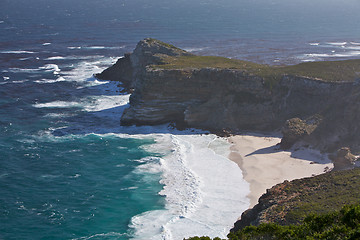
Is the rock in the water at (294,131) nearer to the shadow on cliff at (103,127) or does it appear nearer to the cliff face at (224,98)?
the cliff face at (224,98)

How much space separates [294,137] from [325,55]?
2683 inches

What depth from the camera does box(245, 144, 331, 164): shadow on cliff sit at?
47.8 meters

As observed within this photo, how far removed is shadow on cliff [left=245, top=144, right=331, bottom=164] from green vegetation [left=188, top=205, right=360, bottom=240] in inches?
972

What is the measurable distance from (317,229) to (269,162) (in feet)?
81.4

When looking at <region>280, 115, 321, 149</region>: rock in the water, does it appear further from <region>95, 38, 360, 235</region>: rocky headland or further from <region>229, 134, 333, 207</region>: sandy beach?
<region>229, 134, 333, 207</region>: sandy beach

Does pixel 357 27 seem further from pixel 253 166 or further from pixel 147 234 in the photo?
pixel 147 234

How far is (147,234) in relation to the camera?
34.5 m

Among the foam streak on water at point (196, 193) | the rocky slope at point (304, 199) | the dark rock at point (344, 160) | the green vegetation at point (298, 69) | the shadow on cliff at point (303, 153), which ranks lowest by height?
the foam streak on water at point (196, 193)

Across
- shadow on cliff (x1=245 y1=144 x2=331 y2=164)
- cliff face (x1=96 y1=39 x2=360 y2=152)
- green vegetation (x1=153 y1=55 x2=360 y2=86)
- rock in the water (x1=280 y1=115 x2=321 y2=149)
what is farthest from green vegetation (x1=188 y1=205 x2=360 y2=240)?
green vegetation (x1=153 y1=55 x2=360 y2=86)

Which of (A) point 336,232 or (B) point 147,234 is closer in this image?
(A) point 336,232

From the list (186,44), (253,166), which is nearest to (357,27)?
(186,44)

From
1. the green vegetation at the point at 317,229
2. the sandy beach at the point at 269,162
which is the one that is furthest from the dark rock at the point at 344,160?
the green vegetation at the point at 317,229

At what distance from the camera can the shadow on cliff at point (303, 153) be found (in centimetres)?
4784

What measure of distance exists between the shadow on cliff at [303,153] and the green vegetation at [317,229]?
24.7 metres
